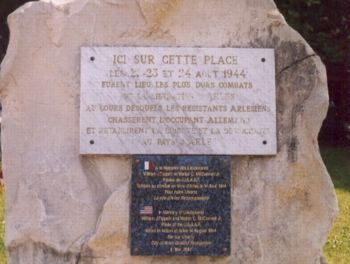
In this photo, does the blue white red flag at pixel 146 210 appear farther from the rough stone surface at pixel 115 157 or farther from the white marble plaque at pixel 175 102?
the white marble plaque at pixel 175 102

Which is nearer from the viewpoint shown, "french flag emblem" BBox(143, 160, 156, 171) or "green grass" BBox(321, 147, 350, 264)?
"french flag emblem" BBox(143, 160, 156, 171)

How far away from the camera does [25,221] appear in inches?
154

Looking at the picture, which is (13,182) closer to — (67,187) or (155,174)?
(67,187)

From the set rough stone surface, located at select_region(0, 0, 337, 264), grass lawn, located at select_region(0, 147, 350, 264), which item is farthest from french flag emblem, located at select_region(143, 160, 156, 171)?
grass lawn, located at select_region(0, 147, 350, 264)

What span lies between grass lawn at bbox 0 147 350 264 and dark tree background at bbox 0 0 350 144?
82 centimetres

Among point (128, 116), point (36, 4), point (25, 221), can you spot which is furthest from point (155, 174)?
point (36, 4)

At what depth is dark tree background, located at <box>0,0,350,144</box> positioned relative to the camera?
11227 mm

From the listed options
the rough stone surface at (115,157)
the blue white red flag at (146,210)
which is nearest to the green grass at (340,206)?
the rough stone surface at (115,157)

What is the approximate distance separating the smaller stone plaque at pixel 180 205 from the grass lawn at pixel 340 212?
79.9 inches

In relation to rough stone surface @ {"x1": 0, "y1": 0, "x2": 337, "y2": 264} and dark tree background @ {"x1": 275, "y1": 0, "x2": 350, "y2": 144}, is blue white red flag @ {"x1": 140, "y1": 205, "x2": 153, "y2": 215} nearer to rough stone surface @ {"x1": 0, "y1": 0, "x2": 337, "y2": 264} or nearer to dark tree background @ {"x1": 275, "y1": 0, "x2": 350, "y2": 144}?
rough stone surface @ {"x1": 0, "y1": 0, "x2": 337, "y2": 264}

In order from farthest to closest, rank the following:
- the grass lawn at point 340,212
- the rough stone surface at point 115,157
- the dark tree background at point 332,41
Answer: the dark tree background at point 332,41 → the grass lawn at point 340,212 → the rough stone surface at point 115,157

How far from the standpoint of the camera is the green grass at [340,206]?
235 inches

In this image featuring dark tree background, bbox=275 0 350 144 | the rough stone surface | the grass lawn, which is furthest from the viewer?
dark tree background, bbox=275 0 350 144

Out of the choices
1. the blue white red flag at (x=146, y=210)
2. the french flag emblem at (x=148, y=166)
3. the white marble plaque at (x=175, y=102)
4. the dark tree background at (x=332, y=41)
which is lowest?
the blue white red flag at (x=146, y=210)
